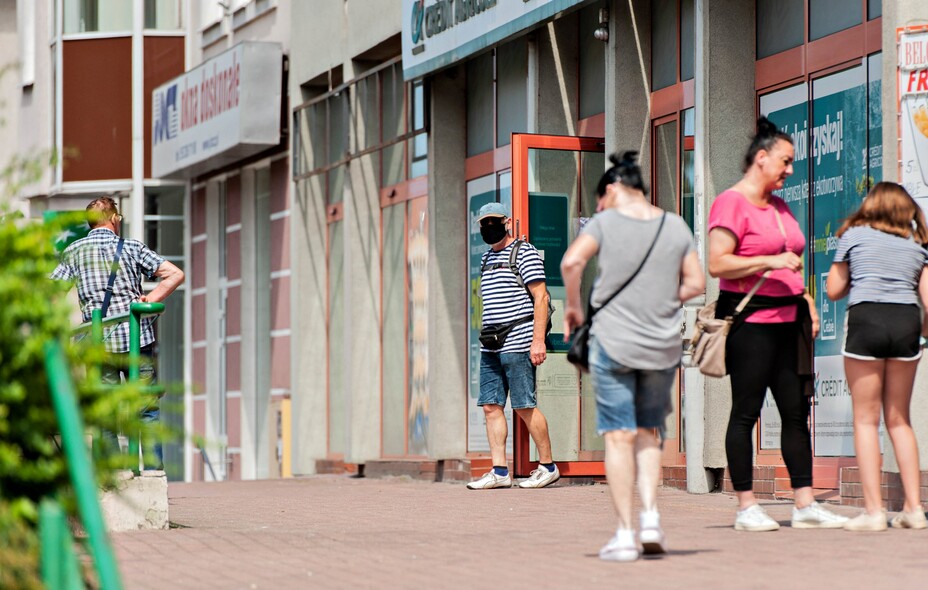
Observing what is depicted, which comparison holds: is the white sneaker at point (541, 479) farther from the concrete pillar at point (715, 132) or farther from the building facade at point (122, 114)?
the building facade at point (122, 114)

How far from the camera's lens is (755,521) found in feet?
28.8

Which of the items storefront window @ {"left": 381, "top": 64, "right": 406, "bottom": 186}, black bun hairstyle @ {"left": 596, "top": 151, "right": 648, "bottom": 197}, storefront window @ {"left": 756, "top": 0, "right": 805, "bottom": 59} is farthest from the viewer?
storefront window @ {"left": 381, "top": 64, "right": 406, "bottom": 186}

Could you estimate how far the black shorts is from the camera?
28.6 ft

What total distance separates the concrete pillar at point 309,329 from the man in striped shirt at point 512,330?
8192 millimetres

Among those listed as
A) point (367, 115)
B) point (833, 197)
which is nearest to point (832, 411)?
point (833, 197)

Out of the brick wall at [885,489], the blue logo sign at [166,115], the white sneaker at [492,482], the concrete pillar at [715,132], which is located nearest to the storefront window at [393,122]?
the white sneaker at [492,482]

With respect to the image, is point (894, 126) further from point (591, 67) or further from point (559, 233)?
point (591, 67)

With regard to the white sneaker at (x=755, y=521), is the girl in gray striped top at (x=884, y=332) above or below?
above

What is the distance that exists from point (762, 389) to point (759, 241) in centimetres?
70

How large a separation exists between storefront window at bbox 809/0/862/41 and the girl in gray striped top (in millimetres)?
3037

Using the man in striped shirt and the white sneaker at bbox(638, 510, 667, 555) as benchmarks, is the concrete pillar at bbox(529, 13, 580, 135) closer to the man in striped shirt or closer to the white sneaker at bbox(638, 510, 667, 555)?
the man in striped shirt

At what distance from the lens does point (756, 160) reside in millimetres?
8758

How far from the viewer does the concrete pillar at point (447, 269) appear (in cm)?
1741

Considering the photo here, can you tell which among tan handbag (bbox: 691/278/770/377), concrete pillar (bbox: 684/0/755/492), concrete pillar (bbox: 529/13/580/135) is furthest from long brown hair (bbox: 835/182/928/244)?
concrete pillar (bbox: 529/13/580/135)
